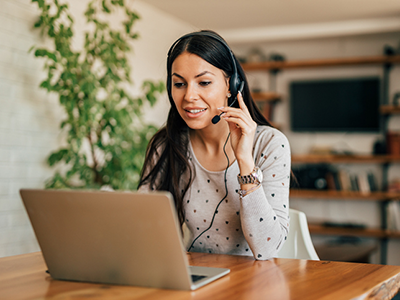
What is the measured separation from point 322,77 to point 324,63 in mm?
260

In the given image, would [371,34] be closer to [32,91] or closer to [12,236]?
[32,91]

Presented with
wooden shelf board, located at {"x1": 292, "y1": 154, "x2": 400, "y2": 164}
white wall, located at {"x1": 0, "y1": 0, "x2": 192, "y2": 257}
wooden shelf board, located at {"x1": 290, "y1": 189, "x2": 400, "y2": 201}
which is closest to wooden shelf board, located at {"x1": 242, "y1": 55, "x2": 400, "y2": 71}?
wooden shelf board, located at {"x1": 292, "y1": 154, "x2": 400, "y2": 164}

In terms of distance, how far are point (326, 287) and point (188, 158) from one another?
80 cm

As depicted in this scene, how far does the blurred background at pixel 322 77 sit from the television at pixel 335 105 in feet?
0.04

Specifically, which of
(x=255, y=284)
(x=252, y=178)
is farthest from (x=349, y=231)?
(x=255, y=284)

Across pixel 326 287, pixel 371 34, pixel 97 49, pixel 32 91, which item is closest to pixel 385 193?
pixel 371 34

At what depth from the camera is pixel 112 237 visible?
77 centimetres

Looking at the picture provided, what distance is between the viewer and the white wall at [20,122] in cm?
258

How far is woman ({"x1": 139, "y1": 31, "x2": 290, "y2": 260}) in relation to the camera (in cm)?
112

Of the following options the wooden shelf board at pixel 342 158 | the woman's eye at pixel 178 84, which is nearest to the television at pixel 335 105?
the wooden shelf board at pixel 342 158

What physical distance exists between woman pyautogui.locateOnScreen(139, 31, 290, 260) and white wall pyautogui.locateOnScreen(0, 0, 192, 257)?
4.82ft

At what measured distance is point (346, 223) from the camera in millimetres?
4473

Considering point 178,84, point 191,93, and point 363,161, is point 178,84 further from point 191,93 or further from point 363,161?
point 363,161

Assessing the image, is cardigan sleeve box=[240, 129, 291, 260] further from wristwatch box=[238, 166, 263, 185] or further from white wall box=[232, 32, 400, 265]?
white wall box=[232, 32, 400, 265]
